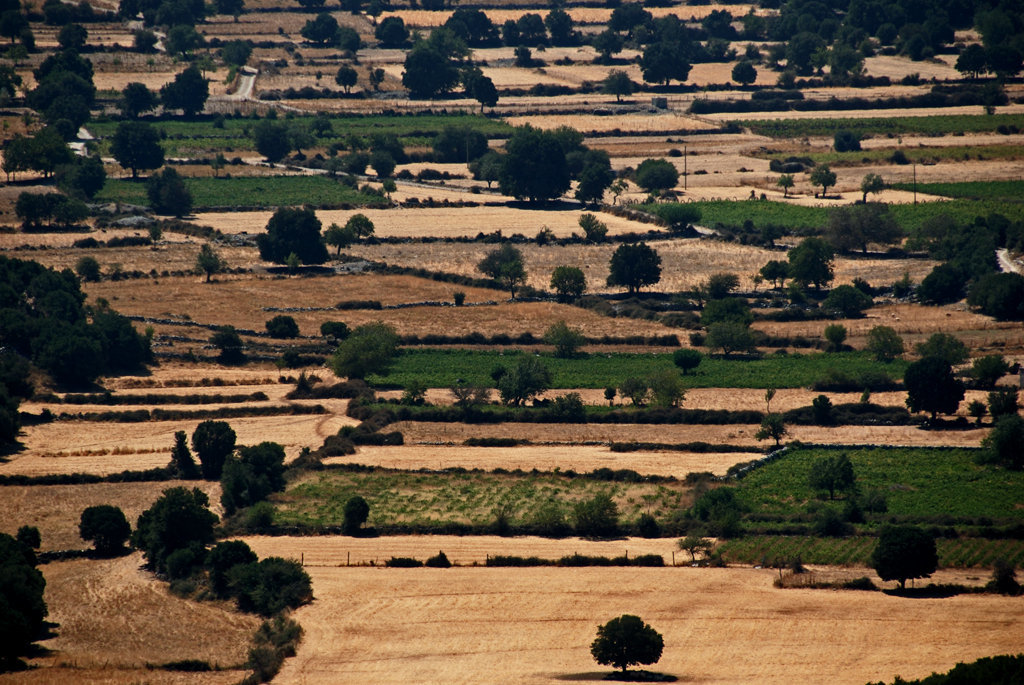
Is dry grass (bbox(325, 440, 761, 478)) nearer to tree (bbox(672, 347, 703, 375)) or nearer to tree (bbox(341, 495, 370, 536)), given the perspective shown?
tree (bbox(341, 495, 370, 536))

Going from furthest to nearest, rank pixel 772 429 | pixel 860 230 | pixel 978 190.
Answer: pixel 978 190 → pixel 860 230 → pixel 772 429

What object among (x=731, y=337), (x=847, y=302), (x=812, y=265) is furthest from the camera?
(x=812, y=265)

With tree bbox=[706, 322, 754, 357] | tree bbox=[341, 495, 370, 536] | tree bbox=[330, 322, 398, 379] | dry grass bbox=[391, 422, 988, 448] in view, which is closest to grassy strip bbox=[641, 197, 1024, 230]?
tree bbox=[706, 322, 754, 357]

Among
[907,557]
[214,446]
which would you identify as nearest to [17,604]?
[214,446]

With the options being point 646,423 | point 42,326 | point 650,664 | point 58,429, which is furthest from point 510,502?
point 42,326

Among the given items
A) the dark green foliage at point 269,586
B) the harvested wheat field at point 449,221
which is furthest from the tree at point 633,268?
the dark green foliage at point 269,586

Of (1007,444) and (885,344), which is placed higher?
(885,344)

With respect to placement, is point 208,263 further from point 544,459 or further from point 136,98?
point 136,98
